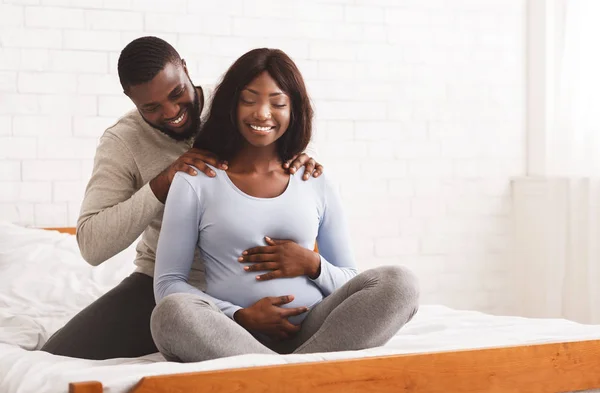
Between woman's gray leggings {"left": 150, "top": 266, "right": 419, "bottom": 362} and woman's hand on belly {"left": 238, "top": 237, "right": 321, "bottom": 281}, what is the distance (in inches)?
3.2

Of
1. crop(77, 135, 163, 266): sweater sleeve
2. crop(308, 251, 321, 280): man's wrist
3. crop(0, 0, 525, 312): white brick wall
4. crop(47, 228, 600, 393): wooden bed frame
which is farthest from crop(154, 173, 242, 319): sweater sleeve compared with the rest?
crop(0, 0, 525, 312): white brick wall

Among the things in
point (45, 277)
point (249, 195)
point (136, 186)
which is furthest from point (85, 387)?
point (45, 277)

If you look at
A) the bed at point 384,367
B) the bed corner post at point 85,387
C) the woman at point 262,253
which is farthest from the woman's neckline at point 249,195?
the bed corner post at point 85,387

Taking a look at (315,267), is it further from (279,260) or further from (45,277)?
(45,277)

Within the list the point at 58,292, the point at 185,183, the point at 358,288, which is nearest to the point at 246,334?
the point at 358,288

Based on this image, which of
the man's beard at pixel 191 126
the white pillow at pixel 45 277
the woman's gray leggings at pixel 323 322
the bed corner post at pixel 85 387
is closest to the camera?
the bed corner post at pixel 85 387

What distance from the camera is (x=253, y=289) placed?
174 cm

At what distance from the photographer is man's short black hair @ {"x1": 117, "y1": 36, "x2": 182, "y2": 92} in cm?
192

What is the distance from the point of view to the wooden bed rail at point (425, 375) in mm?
1308

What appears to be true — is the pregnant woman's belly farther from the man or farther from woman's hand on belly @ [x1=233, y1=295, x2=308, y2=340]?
the man

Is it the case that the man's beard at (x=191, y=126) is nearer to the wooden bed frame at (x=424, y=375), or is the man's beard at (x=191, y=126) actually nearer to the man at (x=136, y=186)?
the man at (x=136, y=186)

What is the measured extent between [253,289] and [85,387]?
56 centimetres

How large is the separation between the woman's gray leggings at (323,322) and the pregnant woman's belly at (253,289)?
42 millimetres

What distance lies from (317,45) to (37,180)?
3.92ft
